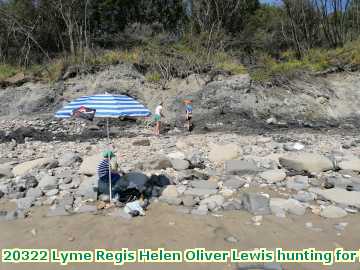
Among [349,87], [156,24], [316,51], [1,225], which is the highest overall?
[156,24]

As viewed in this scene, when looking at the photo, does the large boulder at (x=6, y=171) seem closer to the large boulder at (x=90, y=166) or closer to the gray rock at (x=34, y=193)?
the gray rock at (x=34, y=193)

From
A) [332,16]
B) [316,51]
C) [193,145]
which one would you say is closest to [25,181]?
[193,145]

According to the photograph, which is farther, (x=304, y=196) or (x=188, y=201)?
(x=304, y=196)

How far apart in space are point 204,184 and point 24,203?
372 centimetres

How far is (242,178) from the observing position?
7836mm

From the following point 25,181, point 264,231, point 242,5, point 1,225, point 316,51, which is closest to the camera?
point 264,231

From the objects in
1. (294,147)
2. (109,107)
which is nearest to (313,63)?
(294,147)

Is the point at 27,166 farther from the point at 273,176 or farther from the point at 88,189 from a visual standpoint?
the point at 273,176

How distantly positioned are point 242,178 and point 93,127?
7546mm

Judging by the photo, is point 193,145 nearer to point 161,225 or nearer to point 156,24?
point 161,225

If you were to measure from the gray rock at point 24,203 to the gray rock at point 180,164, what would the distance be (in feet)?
10.9

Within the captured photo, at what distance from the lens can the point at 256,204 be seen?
631 cm

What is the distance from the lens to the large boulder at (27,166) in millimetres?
8484

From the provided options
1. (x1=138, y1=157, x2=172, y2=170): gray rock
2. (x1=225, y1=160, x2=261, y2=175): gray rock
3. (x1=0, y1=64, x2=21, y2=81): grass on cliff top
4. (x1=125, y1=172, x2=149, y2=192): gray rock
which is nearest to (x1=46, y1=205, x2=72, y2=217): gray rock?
(x1=125, y1=172, x2=149, y2=192): gray rock
